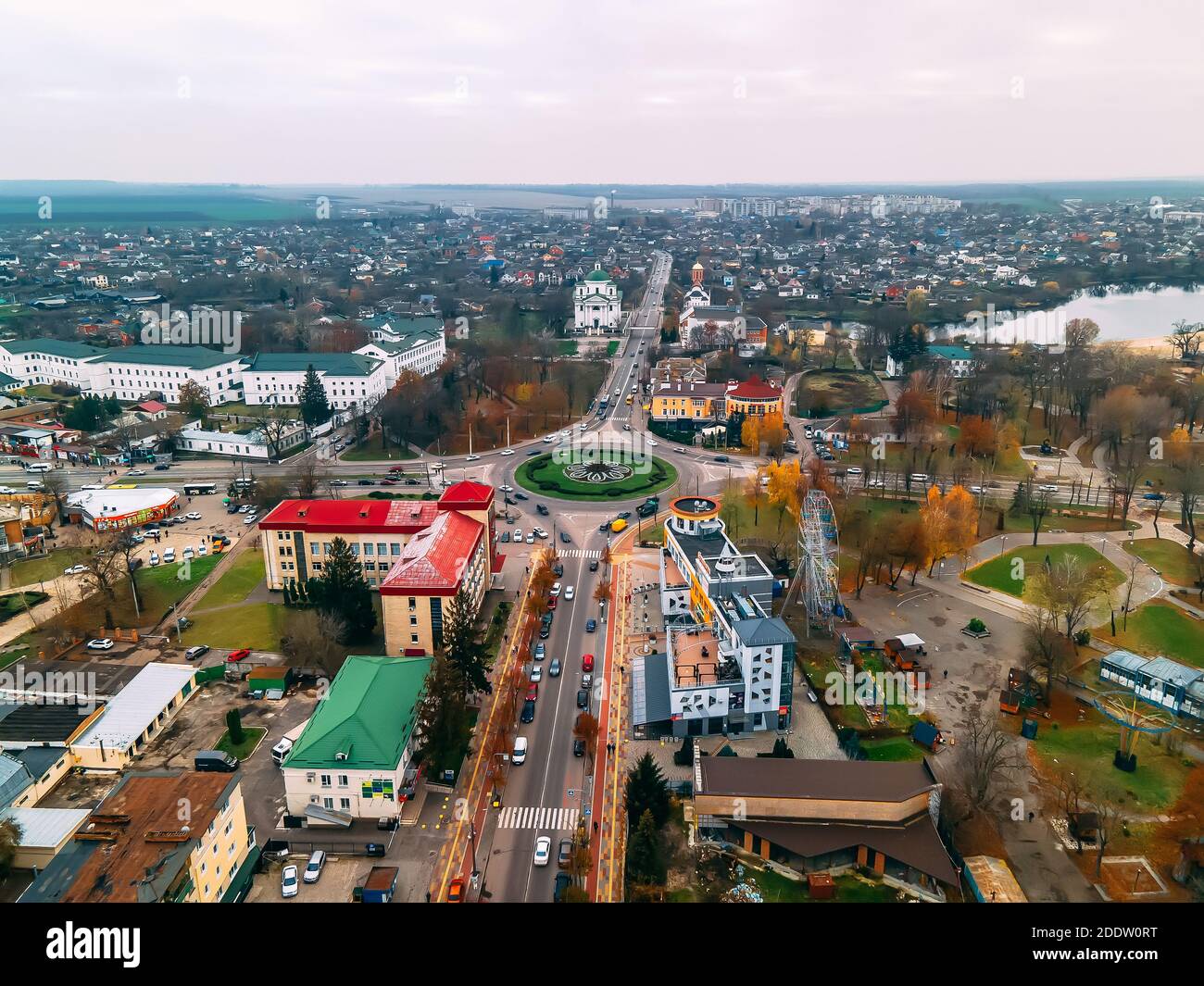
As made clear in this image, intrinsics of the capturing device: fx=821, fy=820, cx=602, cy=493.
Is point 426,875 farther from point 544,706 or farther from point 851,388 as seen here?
point 851,388

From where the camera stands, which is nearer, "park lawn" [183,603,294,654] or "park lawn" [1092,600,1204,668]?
"park lawn" [1092,600,1204,668]

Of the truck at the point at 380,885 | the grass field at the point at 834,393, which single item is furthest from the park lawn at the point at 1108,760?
the grass field at the point at 834,393

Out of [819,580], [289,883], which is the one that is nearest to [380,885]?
[289,883]

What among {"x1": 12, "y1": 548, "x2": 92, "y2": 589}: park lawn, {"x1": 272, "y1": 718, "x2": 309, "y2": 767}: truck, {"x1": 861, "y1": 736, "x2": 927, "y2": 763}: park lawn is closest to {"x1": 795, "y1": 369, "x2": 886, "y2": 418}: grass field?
{"x1": 861, "y1": 736, "x2": 927, "y2": 763}: park lawn

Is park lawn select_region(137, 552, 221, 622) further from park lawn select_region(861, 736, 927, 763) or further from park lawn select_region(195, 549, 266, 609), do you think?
park lawn select_region(861, 736, 927, 763)

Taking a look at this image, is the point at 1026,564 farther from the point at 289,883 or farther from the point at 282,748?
the point at 289,883
